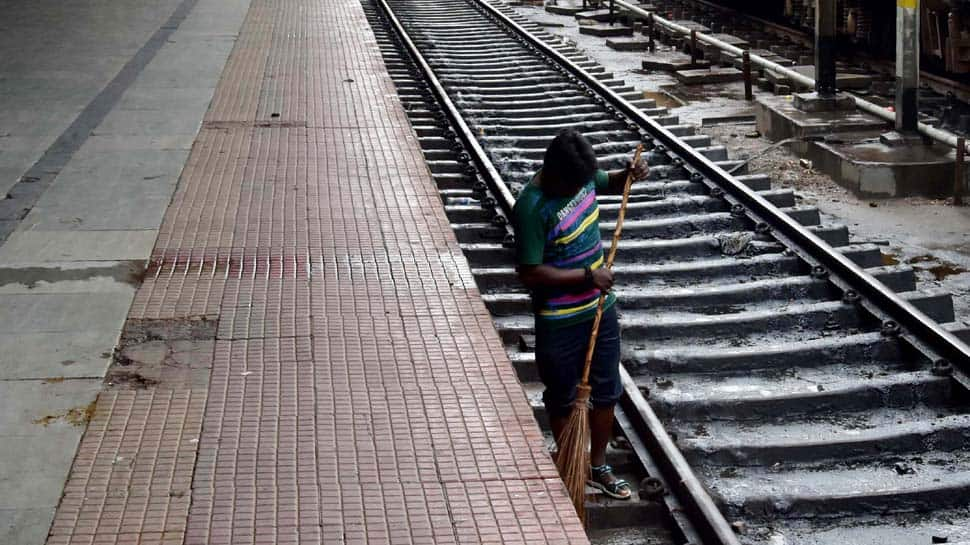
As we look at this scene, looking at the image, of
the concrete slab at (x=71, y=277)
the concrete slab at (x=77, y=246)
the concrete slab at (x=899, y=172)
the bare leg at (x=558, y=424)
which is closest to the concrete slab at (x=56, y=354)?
the concrete slab at (x=71, y=277)

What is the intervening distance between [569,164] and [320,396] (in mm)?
1838

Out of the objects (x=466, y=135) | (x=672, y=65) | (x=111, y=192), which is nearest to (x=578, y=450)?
(x=111, y=192)

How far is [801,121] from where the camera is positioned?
562 inches

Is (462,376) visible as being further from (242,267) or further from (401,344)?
(242,267)

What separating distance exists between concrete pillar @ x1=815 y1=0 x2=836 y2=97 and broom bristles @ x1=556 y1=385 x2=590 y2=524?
10233 millimetres

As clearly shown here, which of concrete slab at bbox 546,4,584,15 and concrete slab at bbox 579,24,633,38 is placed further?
concrete slab at bbox 546,4,584,15

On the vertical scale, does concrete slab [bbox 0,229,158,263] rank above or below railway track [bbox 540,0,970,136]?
above

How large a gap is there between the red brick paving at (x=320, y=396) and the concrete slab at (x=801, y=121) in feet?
17.2

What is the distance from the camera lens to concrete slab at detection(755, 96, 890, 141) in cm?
1407

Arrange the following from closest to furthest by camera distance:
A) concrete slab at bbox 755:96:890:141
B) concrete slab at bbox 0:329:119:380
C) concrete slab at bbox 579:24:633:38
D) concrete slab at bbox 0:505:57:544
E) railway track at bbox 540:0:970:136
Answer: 1. concrete slab at bbox 0:505:57:544
2. concrete slab at bbox 0:329:119:380
3. concrete slab at bbox 755:96:890:141
4. railway track at bbox 540:0:970:136
5. concrete slab at bbox 579:24:633:38

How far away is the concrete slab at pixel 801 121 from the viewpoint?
1407cm

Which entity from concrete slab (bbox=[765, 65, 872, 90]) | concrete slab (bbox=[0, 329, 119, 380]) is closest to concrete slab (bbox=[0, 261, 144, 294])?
concrete slab (bbox=[0, 329, 119, 380])

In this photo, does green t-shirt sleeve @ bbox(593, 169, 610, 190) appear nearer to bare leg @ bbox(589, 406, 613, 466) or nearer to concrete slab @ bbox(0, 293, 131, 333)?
bare leg @ bbox(589, 406, 613, 466)

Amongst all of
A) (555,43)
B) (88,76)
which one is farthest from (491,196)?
(555,43)
